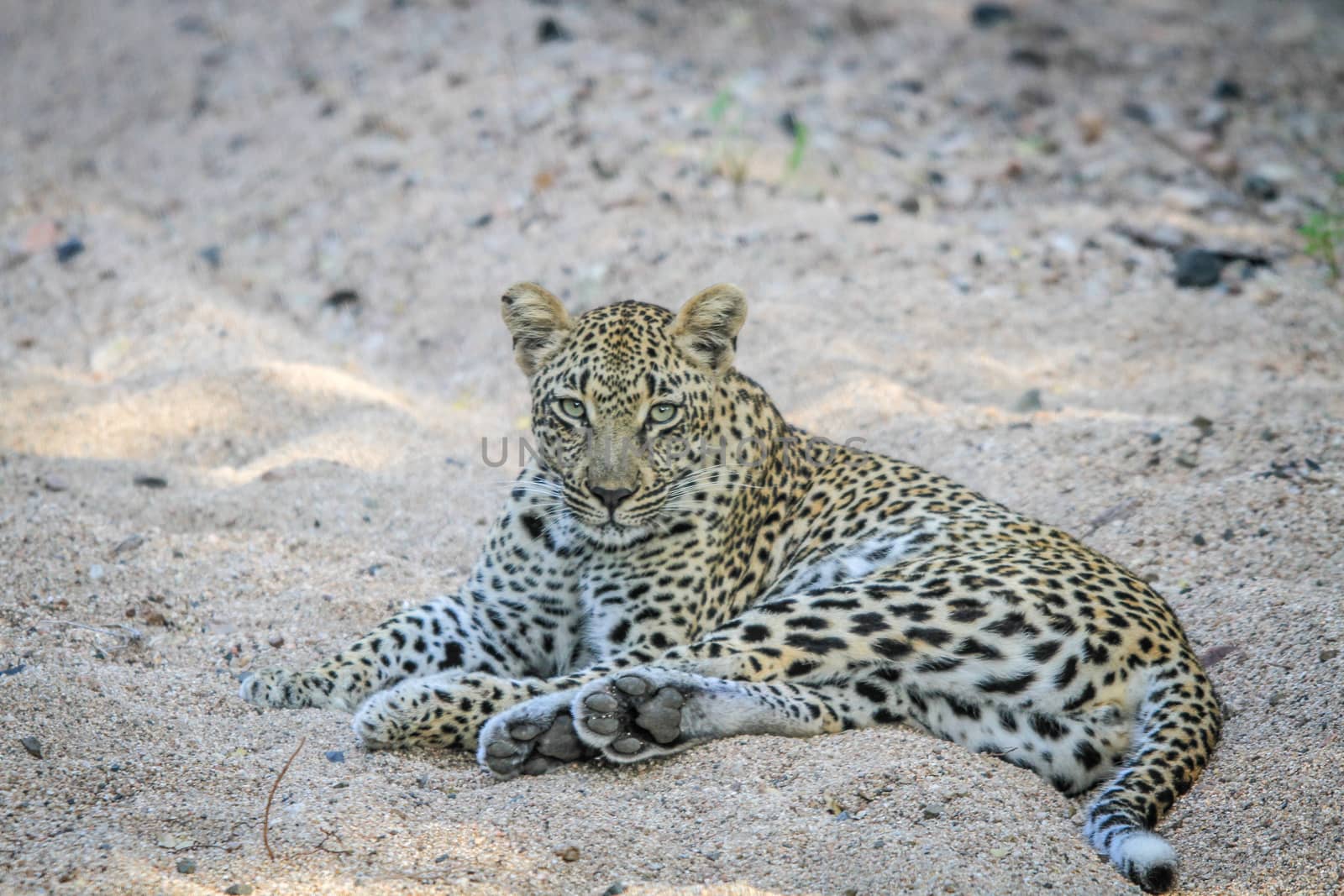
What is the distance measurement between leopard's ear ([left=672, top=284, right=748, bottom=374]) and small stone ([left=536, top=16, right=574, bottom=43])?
9.43 m

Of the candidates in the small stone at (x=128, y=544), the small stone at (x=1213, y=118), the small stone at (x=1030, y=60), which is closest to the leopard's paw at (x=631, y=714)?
the small stone at (x=128, y=544)

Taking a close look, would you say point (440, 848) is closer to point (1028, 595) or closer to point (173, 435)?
point (1028, 595)

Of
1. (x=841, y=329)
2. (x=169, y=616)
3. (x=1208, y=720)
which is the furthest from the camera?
(x=841, y=329)

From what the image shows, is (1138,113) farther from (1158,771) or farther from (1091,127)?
(1158,771)

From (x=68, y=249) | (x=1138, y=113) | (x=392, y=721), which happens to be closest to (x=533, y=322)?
(x=392, y=721)

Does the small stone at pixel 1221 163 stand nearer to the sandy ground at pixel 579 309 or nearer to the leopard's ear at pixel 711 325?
the sandy ground at pixel 579 309

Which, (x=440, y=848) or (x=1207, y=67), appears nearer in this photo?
(x=440, y=848)

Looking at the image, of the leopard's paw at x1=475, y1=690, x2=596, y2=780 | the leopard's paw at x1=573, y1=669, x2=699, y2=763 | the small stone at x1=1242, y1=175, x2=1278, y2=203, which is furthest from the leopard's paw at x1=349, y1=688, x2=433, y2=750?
the small stone at x1=1242, y1=175, x2=1278, y2=203

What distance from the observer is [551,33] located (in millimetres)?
14727

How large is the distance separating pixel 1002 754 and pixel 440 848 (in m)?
2.19

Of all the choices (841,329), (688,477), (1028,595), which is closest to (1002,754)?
(1028,595)

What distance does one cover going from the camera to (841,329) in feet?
34.9

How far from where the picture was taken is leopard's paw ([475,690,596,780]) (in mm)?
5000

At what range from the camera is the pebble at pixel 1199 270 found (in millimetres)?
11047
